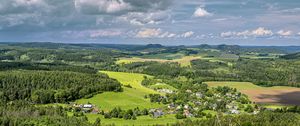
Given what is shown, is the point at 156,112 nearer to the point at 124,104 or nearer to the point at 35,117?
the point at 124,104

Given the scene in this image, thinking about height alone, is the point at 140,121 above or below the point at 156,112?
below

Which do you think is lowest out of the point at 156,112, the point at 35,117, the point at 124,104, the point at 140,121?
the point at 140,121

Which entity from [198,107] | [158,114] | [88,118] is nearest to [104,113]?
[88,118]

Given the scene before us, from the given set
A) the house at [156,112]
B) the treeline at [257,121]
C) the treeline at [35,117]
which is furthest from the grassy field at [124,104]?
the treeline at [257,121]

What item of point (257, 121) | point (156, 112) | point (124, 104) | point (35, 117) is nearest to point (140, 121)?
point (156, 112)

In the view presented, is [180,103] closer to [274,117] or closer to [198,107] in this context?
[198,107]

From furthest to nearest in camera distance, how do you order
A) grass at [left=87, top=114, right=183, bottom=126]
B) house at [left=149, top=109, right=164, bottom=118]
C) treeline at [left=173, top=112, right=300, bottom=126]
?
house at [left=149, top=109, right=164, bottom=118] → grass at [left=87, top=114, right=183, bottom=126] → treeline at [left=173, top=112, right=300, bottom=126]

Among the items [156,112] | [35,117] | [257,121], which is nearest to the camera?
[257,121]

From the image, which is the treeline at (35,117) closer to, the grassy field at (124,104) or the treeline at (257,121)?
the grassy field at (124,104)

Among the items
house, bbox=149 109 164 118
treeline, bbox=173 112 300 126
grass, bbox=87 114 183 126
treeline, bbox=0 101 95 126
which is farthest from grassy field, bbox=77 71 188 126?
treeline, bbox=173 112 300 126

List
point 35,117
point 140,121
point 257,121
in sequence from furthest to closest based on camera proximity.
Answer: point 140,121 → point 35,117 → point 257,121

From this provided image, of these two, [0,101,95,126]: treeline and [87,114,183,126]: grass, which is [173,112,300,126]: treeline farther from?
[0,101,95,126]: treeline
